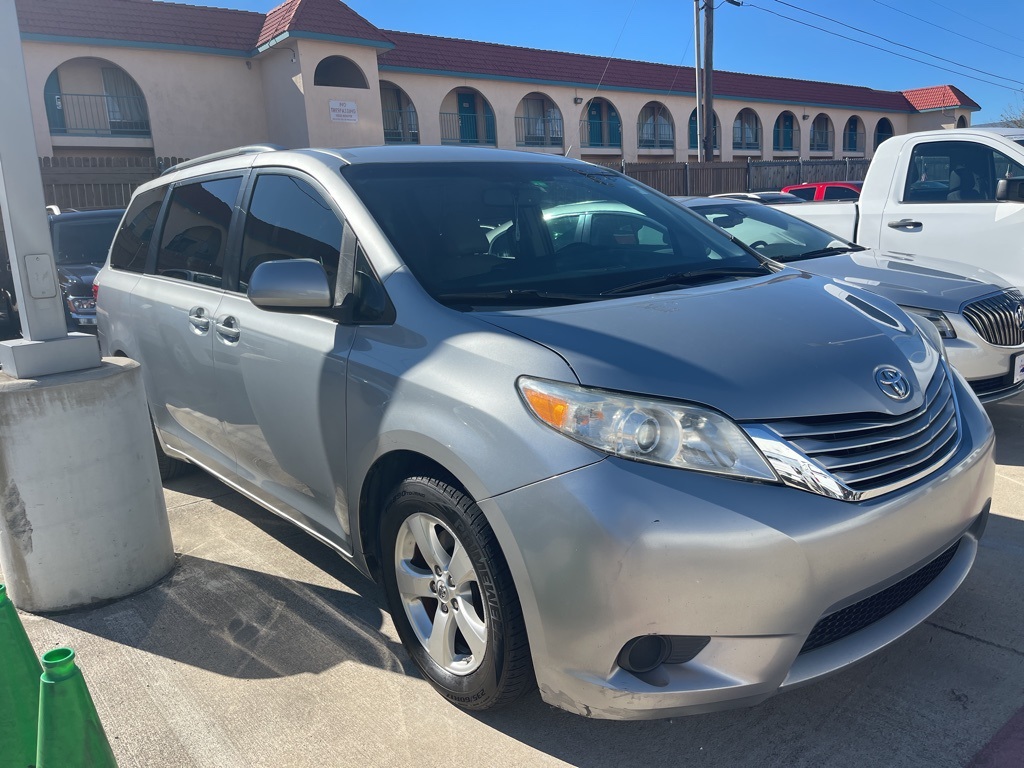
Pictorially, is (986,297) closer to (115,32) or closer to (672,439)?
(672,439)

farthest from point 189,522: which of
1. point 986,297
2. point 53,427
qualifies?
point 986,297

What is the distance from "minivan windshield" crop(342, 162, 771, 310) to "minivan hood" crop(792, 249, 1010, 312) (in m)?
1.80

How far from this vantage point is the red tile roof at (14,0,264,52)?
21.5 m

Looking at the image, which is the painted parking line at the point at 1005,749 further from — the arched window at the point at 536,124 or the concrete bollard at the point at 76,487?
the arched window at the point at 536,124

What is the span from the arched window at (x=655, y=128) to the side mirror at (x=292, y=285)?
35917 mm

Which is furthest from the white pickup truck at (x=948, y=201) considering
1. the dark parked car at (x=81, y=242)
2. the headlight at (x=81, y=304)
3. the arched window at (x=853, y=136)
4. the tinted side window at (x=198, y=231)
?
the arched window at (x=853, y=136)

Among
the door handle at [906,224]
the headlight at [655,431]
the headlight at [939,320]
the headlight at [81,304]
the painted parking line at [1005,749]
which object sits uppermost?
the door handle at [906,224]

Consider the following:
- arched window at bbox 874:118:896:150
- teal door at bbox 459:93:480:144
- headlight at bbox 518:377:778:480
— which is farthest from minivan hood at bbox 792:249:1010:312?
arched window at bbox 874:118:896:150

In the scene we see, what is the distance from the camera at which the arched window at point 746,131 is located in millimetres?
41225

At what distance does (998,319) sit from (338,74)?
22683 mm

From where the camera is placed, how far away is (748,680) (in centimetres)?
208

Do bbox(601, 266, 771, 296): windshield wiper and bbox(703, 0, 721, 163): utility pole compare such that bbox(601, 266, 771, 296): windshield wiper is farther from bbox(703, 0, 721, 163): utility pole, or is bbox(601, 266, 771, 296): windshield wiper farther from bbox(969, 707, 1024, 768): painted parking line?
bbox(703, 0, 721, 163): utility pole

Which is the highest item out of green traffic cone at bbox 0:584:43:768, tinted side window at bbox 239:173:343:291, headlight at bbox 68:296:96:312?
tinted side window at bbox 239:173:343:291

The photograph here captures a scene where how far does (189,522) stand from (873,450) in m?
3.49
